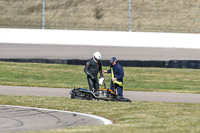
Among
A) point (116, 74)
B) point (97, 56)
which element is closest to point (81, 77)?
point (116, 74)

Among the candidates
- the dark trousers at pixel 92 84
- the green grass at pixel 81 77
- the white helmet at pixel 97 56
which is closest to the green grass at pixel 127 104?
the green grass at pixel 81 77

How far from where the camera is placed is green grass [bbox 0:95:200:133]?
7672 millimetres

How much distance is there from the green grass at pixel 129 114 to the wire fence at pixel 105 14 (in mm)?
17106

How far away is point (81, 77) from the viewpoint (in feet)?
65.3

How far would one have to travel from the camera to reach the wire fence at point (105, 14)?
95.9ft

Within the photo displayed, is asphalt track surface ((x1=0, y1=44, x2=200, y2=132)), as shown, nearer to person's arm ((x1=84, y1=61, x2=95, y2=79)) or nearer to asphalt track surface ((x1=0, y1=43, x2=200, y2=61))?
asphalt track surface ((x1=0, y1=43, x2=200, y2=61))

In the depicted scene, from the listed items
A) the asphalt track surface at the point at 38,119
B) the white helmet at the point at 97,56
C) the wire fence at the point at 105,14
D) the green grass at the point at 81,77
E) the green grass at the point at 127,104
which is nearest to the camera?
the green grass at the point at 127,104

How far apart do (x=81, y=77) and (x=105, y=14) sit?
1238 centimetres

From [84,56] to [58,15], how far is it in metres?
7.38

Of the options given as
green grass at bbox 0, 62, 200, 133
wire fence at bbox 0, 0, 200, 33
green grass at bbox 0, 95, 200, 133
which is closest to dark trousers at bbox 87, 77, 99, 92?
green grass at bbox 0, 62, 200, 133

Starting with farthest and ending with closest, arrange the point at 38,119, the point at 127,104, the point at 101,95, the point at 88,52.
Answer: the point at 88,52, the point at 101,95, the point at 127,104, the point at 38,119

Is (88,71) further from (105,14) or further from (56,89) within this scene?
(105,14)

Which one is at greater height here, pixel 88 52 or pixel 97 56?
pixel 97 56

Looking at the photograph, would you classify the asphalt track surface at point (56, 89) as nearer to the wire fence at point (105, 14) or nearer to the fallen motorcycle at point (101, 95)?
the fallen motorcycle at point (101, 95)
